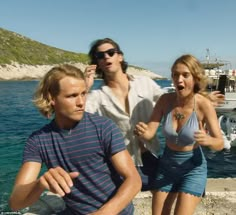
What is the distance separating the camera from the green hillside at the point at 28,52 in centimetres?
13062

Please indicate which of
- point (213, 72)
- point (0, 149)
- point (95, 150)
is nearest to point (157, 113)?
point (95, 150)

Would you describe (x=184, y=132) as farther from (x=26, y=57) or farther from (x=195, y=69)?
(x=26, y=57)

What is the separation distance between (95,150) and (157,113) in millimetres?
1369

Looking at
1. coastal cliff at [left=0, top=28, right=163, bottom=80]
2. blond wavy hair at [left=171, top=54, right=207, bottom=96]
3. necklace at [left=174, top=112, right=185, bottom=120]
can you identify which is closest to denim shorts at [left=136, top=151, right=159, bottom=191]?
necklace at [left=174, top=112, right=185, bottom=120]

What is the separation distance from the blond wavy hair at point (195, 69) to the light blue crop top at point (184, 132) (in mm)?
274

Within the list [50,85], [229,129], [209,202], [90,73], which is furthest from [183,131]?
[229,129]

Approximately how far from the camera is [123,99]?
12.5ft

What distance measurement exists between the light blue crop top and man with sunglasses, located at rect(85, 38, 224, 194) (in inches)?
12.8

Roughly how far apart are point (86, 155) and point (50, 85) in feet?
1.94

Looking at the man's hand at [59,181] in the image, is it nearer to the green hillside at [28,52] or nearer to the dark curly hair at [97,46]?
the dark curly hair at [97,46]

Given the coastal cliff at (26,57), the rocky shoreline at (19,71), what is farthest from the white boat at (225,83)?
the rocky shoreline at (19,71)

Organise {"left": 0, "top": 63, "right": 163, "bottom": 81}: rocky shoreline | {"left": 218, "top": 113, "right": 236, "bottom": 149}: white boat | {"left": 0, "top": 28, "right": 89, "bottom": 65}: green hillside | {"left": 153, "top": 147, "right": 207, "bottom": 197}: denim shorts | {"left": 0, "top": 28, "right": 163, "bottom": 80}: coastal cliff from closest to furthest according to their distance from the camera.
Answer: {"left": 153, "top": 147, "right": 207, "bottom": 197}: denim shorts → {"left": 218, "top": 113, "right": 236, "bottom": 149}: white boat → {"left": 0, "top": 63, "right": 163, "bottom": 81}: rocky shoreline → {"left": 0, "top": 28, "right": 163, "bottom": 80}: coastal cliff → {"left": 0, "top": 28, "right": 89, "bottom": 65}: green hillside

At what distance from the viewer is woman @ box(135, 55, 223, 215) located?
3451 mm

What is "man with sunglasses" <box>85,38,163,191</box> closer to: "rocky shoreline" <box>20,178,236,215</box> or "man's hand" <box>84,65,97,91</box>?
"man's hand" <box>84,65,97,91</box>
